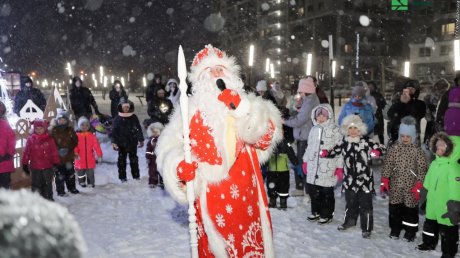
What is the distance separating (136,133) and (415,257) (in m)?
6.30

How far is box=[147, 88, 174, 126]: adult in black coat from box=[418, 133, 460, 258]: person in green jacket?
21.7 feet

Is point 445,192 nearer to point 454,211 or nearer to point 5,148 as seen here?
point 454,211

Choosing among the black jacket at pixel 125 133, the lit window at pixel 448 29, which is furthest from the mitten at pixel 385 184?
the lit window at pixel 448 29

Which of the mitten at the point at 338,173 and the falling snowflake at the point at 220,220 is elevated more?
A: the falling snowflake at the point at 220,220

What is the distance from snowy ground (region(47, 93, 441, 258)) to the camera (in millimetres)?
5316

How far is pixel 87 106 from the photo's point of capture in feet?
41.8

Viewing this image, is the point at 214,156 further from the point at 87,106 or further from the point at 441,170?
the point at 87,106

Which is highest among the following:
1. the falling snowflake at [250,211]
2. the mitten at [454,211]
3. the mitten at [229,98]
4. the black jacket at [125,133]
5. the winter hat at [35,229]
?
the mitten at [229,98]

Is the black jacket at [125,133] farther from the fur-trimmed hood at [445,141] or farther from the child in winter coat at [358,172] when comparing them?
the fur-trimmed hood at [445,141]

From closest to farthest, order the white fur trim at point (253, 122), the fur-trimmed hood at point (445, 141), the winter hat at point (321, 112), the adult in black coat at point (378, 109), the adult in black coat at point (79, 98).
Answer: the white fur trim at point (253, 122) < the fur-trimmed hood at point (445, 141) < the winter hat at point (321, 112) < the adult in black coat at point (378, 109) < the adult in black coat at point (79, 98)

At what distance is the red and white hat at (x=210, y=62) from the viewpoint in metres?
3.62

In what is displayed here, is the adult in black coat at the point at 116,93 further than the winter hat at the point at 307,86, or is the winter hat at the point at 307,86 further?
the adult in black coat at the point at 116,93

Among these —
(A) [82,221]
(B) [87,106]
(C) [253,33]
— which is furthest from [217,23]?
(A) [82,221]

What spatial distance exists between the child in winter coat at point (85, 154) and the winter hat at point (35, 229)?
26.5 ft
